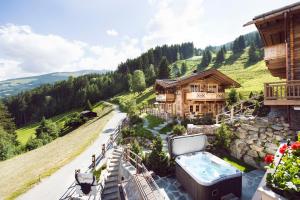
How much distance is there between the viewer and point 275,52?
12648 millimetres

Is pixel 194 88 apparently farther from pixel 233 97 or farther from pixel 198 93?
pixel 233 97

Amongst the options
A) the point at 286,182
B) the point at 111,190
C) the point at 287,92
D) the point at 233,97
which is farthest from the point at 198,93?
the point at 286,182

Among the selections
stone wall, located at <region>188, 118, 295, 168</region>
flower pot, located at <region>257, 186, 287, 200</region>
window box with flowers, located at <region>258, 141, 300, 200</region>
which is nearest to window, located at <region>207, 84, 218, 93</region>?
stone wall, located at <region>188, 118, 295, 168</region>

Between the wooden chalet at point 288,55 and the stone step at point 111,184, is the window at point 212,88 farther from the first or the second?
the stone step at point 111,184

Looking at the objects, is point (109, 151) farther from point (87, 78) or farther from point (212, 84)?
point (87, 78)

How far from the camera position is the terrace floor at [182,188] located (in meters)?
10.7

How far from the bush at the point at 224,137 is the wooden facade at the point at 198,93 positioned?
956cm

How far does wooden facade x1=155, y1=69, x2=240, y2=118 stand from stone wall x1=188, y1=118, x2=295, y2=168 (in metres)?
10.2

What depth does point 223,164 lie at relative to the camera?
1206 centimetres

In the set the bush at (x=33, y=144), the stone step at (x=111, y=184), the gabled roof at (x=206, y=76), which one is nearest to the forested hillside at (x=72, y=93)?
the bush at (x=33, y=144)

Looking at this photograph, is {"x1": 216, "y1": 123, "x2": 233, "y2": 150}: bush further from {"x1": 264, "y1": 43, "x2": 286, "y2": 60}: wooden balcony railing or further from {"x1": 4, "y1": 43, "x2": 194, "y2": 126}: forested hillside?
{"x1": 4, "y1": 43, "x2": 194, "y2": 126}: forested hillside

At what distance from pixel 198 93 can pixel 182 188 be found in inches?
617

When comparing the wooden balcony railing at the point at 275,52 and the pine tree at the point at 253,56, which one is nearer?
the wooden balcony railing at the point at 275,52

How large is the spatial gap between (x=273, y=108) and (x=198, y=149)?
22.8ft
